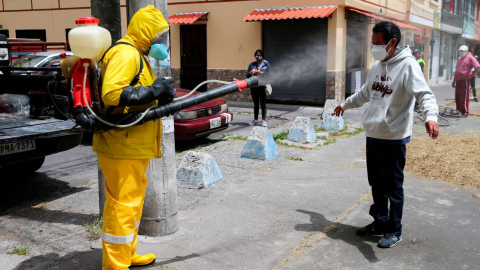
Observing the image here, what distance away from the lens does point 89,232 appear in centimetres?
408

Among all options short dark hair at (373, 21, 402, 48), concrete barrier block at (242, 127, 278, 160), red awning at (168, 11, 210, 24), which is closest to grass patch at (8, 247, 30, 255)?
short dark hair at (373, 21, 402, 48)

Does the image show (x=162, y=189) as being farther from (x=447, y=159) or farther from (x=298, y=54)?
(x=298, y=54)

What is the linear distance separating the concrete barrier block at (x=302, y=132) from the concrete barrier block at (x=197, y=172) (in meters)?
2.85

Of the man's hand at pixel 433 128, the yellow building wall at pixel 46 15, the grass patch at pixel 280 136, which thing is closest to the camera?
the man's hand at pixel 433 128

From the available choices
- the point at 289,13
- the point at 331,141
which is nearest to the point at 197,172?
the point at 331,141

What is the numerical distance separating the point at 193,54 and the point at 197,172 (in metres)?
11.0

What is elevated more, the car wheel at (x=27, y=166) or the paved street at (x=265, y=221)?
the car wheel at (x=27, y=166)

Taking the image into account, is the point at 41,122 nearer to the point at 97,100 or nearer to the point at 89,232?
the point at 89,232

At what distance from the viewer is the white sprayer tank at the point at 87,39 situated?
278cm

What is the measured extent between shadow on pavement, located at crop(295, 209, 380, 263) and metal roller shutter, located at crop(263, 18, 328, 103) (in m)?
9.69

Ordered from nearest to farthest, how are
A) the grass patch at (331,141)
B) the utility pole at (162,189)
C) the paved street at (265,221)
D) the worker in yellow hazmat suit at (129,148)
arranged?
the worker in yellow hazmat suit at (129,148) → the paved street at (265,221) → the utility pole at (162,189) → the grass patch at (331,141)

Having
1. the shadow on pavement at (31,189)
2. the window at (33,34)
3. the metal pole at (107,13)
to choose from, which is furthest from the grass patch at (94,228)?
the window at (33,34)

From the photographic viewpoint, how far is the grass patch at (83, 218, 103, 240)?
399 centimetres

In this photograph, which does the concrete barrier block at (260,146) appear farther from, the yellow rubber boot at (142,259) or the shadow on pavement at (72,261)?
the yellow rubber boot at (142,259)
